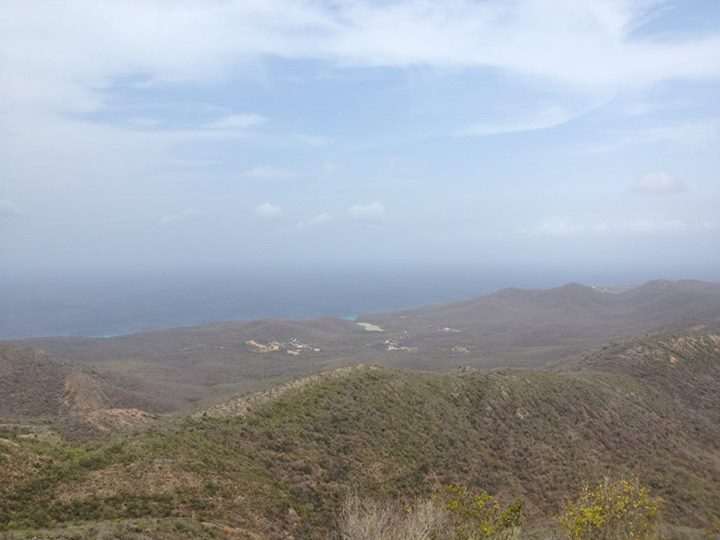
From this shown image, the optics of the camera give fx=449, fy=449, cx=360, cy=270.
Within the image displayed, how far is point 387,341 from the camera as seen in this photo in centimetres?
11238

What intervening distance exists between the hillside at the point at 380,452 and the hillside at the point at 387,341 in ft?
54.1

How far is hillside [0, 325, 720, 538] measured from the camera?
1553 centimetres

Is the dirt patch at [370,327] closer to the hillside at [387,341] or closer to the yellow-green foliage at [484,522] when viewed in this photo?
the hillside at [387,341]

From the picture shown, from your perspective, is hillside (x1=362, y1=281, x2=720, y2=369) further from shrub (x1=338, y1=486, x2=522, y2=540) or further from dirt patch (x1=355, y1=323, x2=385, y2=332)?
shrub (x1=338, y1=486, x2=522, y2=540)

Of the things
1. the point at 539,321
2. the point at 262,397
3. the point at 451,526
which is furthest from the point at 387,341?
the point at 451,526

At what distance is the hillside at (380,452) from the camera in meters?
15.5

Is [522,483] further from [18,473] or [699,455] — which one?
[18,473]

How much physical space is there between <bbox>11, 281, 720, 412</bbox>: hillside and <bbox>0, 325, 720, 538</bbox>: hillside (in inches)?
649

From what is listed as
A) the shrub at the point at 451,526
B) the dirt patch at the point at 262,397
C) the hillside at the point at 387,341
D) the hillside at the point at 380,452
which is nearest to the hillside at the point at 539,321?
the hillside at the point at 387,341

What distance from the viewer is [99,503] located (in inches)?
574

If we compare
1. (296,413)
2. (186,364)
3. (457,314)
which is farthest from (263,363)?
(457,314)

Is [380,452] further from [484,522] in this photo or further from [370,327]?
[370,327]

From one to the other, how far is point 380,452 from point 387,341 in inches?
3507

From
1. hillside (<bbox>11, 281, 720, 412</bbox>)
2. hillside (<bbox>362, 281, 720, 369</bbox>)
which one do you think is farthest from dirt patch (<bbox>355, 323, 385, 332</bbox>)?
hillside (<bbox>362, 281, 720, 369</bbox>)
